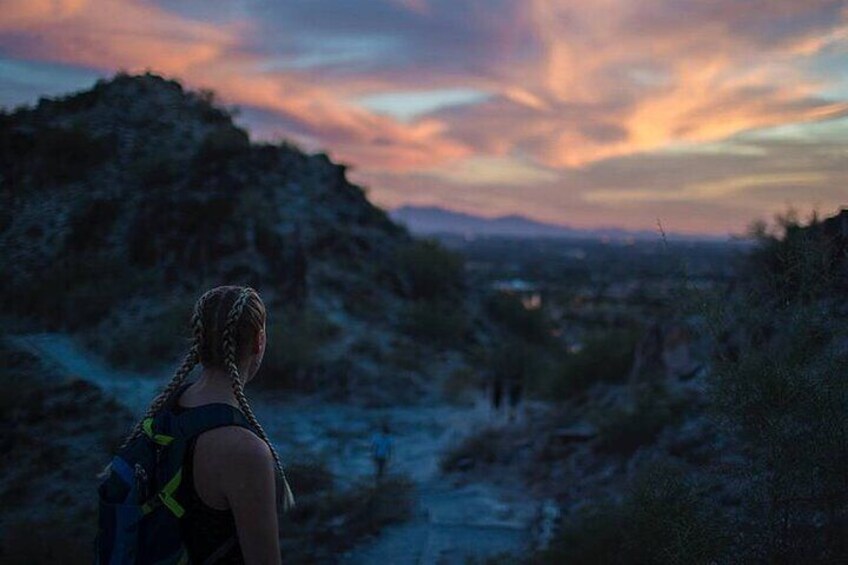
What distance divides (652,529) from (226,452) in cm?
478

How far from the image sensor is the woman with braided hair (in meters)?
2.27

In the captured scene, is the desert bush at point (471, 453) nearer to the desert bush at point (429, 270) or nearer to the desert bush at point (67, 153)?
the desert bush at point (429, 270)

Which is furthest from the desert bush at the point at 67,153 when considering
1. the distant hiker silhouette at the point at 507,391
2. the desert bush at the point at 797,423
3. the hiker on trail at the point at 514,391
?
the desert bush at the point at 797,423

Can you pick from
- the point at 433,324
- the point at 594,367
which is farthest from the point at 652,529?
the point at 433,324

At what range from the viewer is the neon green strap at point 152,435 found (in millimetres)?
2381

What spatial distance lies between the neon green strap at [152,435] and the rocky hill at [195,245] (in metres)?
15.7

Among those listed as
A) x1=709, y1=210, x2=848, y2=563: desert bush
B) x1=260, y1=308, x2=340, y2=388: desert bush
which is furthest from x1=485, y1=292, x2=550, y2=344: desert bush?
x1=709, y1=210, x2=848, y2=563: desert bush

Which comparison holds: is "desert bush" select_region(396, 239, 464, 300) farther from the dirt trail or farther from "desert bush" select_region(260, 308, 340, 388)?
the dirt trail

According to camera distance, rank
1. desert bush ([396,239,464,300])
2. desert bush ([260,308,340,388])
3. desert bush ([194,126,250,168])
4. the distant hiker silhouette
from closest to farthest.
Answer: the distant hiker silhouette → desert bush ([260,308,340,388]) → desert bush ([194,126,250,168]) → desert bush ([396,239,464,300])

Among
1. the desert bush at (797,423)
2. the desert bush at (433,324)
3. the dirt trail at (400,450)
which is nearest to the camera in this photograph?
the desert bush at (797,423)

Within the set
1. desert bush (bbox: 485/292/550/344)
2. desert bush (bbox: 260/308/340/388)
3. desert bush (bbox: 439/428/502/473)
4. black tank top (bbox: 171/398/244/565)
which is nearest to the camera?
black tank top (bbox: 171/398/244/565)

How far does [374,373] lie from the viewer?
19.5m

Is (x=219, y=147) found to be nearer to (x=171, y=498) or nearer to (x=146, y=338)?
(x=146, y=338)

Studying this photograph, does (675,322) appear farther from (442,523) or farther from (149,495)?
(149,495)
